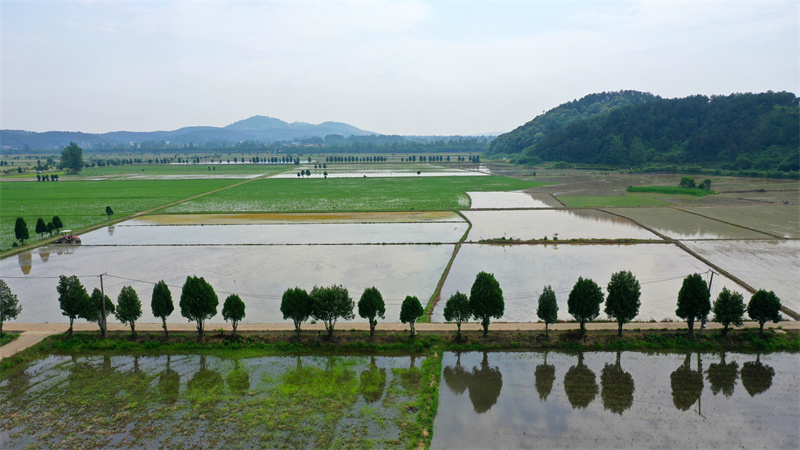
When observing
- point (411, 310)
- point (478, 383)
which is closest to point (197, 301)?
point (411, 310)

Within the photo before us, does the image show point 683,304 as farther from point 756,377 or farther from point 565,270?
point 565,270

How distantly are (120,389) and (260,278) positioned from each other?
12.4 metres

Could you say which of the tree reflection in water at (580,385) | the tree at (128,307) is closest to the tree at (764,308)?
the tree reflection in water at (580,385)

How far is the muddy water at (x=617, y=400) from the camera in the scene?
14000mm

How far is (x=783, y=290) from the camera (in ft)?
83.7

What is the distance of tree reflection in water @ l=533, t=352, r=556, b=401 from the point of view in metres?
16.6

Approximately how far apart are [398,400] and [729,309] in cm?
1530

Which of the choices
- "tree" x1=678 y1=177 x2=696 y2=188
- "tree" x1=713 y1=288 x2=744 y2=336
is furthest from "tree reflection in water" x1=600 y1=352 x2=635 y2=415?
"tree" x1=678 y1=177 x2=696 y2=188

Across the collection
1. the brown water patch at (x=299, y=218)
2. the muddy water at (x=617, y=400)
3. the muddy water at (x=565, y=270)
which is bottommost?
the muddy water at (x=617, y=400)

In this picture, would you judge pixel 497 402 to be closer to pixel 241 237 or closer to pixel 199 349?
pixel 199 349

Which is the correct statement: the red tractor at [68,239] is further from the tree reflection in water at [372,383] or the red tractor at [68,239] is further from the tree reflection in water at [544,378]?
the tree reflection in water at [544,378]

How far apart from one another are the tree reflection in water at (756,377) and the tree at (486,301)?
31.4ft

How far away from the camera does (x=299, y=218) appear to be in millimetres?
48938

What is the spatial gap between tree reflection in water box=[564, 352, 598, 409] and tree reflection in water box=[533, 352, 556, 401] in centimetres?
54
